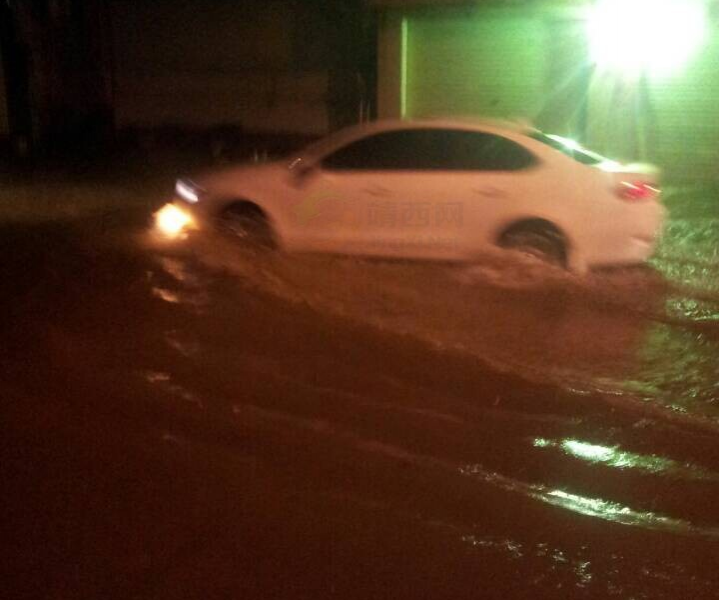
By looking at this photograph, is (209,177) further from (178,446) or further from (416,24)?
(416,24)

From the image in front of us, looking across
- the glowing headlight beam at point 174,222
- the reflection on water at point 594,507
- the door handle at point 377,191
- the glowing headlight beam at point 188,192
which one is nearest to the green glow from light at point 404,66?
the glowing headlight beam at point 174,222

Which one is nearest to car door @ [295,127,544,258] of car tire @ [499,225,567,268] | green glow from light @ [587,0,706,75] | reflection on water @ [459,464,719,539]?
car tire @ [499,225,567,268]

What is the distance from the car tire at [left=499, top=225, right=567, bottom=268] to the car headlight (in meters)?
3.11

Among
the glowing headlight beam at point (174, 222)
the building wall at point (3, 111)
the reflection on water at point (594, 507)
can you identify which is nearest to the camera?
the reflection on water at point (594, 507)

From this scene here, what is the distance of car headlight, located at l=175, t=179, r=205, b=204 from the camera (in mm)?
10625

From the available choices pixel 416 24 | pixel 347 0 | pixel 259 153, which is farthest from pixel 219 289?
pixel 347 0

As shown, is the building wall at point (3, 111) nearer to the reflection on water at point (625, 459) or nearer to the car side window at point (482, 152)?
the car side window at point (482, 152)

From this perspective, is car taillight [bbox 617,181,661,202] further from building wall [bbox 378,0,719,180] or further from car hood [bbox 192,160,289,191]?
building wall [bbox 378,0,719,180]

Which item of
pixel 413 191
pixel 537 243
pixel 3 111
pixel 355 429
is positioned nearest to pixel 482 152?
pixel 413 191

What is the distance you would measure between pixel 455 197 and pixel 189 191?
112 inches

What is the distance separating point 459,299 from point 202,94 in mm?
16036

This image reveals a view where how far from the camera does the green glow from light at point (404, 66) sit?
18469mm

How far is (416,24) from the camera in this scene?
731 inches

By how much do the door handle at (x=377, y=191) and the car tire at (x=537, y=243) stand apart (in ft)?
3.88
